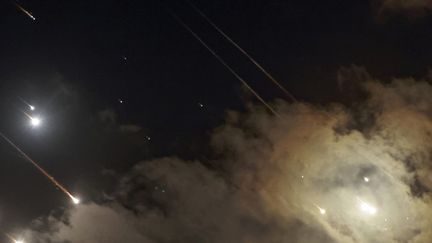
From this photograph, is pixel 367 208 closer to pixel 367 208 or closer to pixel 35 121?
pixel 367 208

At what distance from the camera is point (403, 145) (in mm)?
11297

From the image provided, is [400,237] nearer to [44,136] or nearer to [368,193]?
[368,193]

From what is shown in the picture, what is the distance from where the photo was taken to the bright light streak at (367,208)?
39.5 feet

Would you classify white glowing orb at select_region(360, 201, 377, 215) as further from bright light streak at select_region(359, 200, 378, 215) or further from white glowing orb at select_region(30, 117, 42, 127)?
white glowing orb at select_region(30, 117, 42, 127)

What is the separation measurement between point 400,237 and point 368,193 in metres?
1.79

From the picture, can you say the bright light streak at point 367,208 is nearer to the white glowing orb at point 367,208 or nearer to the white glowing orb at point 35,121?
the white glowing orb at point 367,208

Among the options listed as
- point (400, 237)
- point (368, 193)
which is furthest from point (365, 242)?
point (368, 193)

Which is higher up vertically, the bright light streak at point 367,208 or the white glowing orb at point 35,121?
the bright light streak at point 367,208

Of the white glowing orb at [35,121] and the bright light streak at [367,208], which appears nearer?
the bright light streak at [367,208]

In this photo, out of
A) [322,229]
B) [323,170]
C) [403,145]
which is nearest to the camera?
[403,145]

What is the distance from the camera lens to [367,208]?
39.7 ft

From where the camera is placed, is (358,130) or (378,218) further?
(378,218)

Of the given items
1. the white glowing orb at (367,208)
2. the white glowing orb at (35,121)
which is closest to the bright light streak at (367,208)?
the white glowing orb at (367,208)

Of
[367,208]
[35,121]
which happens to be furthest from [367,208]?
[35,121]
